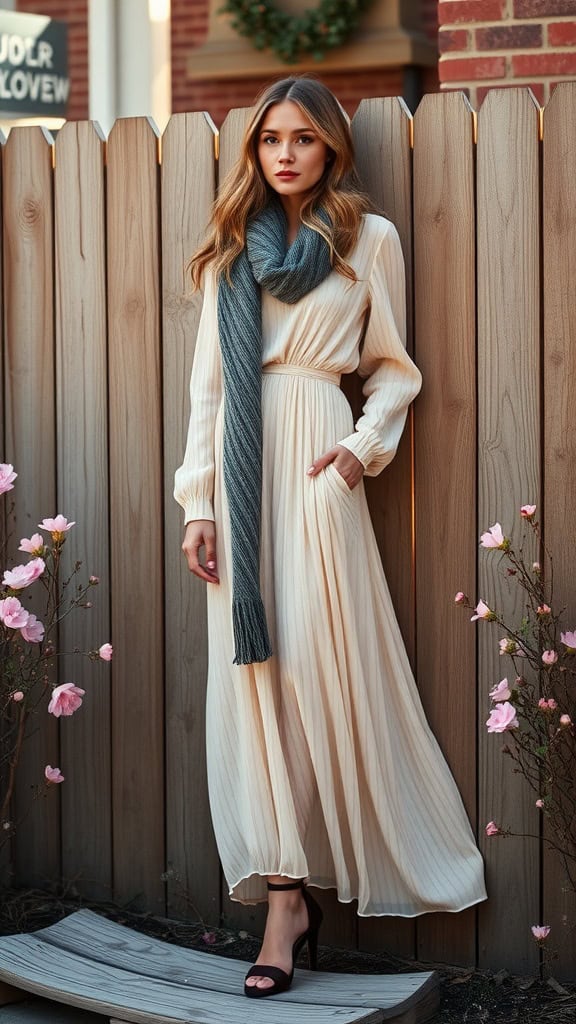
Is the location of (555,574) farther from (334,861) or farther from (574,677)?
(334,861)

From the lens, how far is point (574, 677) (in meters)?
3.36

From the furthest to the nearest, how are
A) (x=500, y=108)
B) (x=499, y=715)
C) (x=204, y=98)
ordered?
1. (x=204, y=98)
2. (x=500, y=108)
3. (x=499, y=715)

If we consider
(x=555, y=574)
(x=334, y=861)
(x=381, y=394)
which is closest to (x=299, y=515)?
(x=381, y=394)

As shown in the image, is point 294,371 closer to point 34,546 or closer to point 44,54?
point 34,546

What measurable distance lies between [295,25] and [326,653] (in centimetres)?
568

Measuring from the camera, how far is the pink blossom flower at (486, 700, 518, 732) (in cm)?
312

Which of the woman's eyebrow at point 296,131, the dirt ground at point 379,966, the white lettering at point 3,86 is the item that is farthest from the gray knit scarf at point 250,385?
the white lettering at point 3,86

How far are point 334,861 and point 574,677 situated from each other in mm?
763

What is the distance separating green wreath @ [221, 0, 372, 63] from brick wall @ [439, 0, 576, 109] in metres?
3.88

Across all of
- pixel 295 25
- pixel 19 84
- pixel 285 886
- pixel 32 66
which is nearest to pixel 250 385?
pixel 285 886

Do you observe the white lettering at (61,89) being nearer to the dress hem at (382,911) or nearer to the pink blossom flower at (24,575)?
the pink blossom flower at (24,575)

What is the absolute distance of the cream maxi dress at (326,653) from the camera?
3281mm

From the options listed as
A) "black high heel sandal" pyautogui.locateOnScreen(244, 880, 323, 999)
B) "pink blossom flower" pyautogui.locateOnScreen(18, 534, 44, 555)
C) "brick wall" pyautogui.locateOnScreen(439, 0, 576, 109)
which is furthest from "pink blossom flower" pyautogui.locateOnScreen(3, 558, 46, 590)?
"brick wall" pyautogui.locateOnScreen(439, 0, 576, 109)

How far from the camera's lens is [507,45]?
4094 mm
